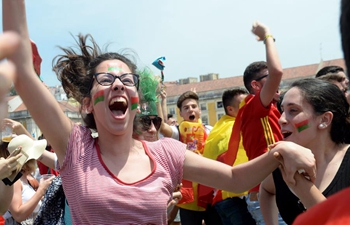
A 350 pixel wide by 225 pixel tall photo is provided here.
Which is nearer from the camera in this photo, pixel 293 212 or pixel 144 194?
pixel 144 194

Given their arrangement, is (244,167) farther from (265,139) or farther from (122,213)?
(265,139)

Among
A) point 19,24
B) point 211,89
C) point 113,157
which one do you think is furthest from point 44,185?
point 211,89

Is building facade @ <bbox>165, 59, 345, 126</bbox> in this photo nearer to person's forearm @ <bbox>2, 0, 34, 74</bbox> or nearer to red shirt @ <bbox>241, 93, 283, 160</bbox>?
red shirt @ <bbox>241, 93, 283, 160</bbox>

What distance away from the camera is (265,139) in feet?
14.7

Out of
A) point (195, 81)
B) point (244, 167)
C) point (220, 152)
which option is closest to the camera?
point (244, 167)

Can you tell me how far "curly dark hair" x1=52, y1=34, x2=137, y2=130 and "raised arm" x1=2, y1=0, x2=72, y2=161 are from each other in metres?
0.50

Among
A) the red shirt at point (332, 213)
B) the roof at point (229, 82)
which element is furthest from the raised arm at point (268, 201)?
the roof at point (229, 82)

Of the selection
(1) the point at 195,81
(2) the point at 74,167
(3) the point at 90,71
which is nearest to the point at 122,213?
(2) the point at 74,167

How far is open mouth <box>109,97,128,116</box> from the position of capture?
296 cm

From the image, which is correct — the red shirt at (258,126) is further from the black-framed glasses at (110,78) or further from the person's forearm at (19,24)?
the person's forearm at (19,24)

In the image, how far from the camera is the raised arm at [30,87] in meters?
2.48

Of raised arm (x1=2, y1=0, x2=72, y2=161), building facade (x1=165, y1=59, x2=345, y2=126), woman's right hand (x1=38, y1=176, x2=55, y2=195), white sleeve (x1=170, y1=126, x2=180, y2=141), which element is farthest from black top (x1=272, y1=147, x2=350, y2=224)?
building facade (x1=165, y1=59, x2=345, y2=126)

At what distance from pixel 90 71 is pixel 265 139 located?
1.85m

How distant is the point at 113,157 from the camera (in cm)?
283
